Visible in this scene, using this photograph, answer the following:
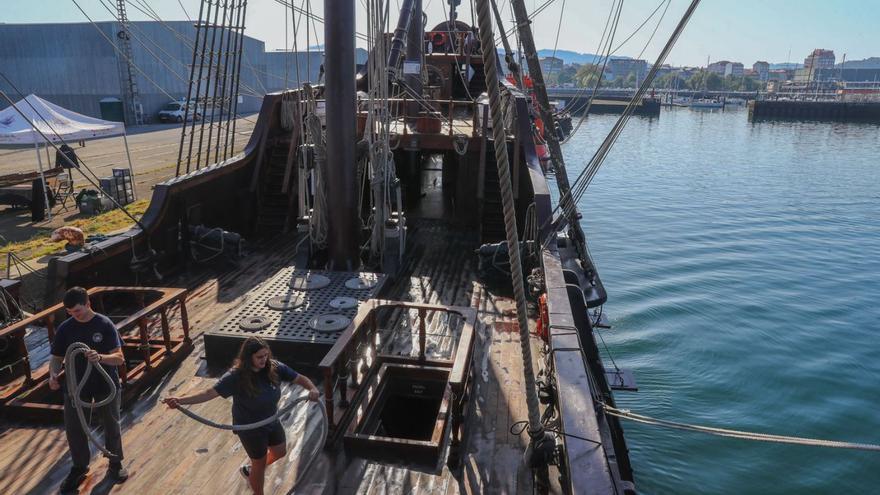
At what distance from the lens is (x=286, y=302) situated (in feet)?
21.4

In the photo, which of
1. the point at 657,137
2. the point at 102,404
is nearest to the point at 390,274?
the point at 102,404

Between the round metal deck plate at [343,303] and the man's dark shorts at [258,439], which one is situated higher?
the round metal deck plate at [343,303]

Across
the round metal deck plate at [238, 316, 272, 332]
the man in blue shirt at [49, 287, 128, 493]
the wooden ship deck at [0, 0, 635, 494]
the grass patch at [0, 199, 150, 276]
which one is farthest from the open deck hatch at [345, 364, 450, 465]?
the grass patch at [0, 199, 150, 276]

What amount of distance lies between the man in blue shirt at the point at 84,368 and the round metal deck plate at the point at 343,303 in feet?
8.13

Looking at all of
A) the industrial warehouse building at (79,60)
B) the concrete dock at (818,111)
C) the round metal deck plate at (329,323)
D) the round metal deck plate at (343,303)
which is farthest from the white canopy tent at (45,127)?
the concrete dock at (818,111)

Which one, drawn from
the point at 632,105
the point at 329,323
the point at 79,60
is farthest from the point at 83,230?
the point at 79,60

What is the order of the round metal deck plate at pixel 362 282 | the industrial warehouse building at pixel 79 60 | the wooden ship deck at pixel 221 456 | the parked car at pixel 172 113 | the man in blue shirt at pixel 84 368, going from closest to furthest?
1. the man in blue shirt at pixel 84 368
2. the wooden ship deck at pixel 221 456
3. the round metal deck plate at pixel 362 282
4. the industrial warehouse building at pixel 79 60
5. the parked car at pixel 172 113

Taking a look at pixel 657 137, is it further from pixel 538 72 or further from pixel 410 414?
pixel 410 414

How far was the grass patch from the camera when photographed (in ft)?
41.0

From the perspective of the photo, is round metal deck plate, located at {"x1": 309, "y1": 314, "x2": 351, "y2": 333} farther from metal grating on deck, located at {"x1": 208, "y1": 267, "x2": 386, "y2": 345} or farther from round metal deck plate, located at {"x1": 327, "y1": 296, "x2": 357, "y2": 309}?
round metal deck plate, located at {"x1": 327, "y1": 296, "x2": 357, "y2": 309}

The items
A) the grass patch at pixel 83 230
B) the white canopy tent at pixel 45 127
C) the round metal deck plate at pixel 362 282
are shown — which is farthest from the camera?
the white canopy tent at pixel 45 127

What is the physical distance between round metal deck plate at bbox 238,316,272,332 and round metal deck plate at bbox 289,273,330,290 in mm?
833

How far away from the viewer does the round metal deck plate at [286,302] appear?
6379mm

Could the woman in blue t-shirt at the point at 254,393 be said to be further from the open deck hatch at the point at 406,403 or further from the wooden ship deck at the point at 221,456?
the open deck hatch at the point at 406,403
